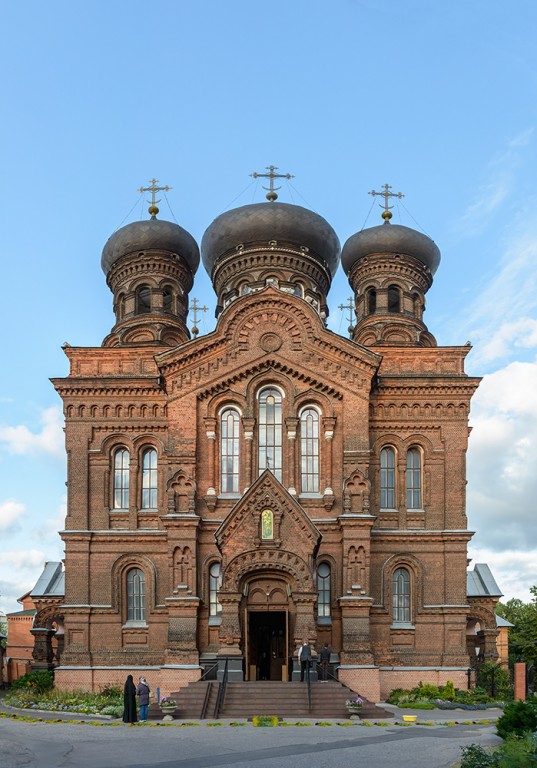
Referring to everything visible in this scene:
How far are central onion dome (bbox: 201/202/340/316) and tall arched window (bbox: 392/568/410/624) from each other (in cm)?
1227

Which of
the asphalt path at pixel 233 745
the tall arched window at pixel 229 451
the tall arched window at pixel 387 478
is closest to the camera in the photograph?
the asphalt path at pixel 233 745

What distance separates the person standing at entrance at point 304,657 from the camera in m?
29.0

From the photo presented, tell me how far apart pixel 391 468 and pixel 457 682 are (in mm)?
7465

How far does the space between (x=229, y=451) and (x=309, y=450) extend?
2.74 m

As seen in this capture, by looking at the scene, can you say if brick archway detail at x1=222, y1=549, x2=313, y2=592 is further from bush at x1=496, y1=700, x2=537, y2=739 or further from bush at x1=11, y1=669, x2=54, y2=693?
bush at x1=496, y1=700, x2=537, y2=739

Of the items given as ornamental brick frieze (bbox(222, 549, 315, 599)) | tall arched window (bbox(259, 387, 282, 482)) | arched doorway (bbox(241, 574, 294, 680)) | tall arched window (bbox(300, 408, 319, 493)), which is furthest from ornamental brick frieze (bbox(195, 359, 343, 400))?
arched doorway (bbox(241, 574, 294, 680))

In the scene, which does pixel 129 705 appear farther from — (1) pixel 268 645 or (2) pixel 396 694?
(2) pixel 396 694

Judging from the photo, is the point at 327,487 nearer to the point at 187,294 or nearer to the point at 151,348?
the point at 151,348

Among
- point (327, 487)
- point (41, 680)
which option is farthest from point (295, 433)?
point (41, 680)

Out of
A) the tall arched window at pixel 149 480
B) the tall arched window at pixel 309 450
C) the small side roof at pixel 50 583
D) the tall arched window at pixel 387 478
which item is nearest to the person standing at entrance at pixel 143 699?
the tall arched window at pixel 149 480

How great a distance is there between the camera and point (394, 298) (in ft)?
143

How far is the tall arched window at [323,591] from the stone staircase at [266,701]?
164 inches

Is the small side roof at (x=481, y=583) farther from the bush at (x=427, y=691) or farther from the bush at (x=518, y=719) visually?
the bush at (x=518, y=719)

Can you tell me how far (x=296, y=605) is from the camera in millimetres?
30891
